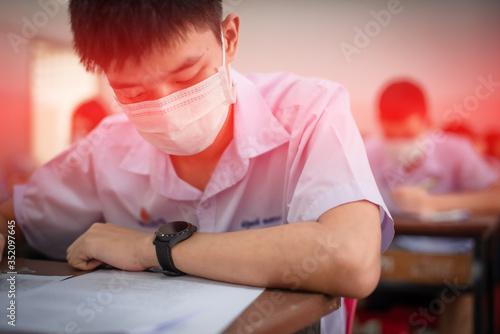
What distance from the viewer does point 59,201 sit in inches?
47.6

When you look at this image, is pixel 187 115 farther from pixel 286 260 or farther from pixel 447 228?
pixel 447 228

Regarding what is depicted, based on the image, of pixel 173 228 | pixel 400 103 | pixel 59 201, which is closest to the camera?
pixel 173 228

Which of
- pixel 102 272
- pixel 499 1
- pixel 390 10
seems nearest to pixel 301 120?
pixel 102 272

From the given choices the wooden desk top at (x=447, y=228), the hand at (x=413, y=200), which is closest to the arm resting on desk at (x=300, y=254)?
the wooden desk top at (x=447, y=228)

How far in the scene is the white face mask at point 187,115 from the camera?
908mm

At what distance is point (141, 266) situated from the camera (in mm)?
817

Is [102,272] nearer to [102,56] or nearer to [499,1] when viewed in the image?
[102,56]

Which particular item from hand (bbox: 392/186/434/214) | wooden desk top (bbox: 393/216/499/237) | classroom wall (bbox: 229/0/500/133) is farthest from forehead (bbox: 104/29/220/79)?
classroom wall (bbox: 229/0/500/133)

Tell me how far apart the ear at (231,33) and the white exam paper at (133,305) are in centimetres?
52

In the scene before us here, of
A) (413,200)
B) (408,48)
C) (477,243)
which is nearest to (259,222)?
(477,243)

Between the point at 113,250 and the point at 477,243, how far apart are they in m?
1.74

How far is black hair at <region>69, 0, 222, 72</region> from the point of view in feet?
2.62

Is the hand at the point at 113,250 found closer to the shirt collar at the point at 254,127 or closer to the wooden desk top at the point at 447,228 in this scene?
the shirt collar at the point at 254,127

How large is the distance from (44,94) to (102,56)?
394cm
